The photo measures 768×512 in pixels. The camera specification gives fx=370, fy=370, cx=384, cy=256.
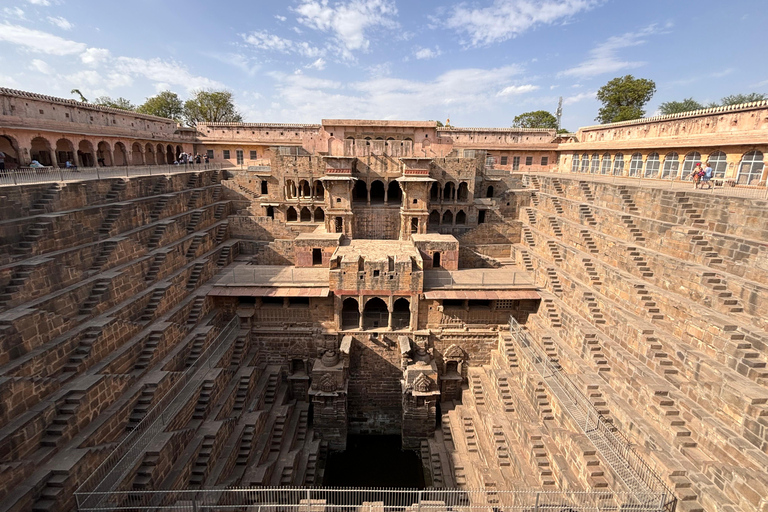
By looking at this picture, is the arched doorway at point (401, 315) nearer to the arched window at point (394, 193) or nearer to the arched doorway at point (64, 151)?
the arched window at point (394, 193)

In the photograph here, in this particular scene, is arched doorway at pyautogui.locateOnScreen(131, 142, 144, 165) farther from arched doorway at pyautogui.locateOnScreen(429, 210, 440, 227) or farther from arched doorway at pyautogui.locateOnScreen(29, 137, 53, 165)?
arched doorway at pyautogui.locateOnScreen(429, 210, 440, 227)

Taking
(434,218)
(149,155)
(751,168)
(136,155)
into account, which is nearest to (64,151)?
(136,155)

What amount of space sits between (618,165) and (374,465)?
1236 inches

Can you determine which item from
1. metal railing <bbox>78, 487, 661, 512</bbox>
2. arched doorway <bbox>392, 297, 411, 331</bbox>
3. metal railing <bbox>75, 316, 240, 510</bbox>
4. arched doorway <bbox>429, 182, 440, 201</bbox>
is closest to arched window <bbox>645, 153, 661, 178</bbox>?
arched doorway <bbox>429, 182, 440, 201</bbox>

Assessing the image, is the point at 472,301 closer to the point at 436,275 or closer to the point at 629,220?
the point at 436,275

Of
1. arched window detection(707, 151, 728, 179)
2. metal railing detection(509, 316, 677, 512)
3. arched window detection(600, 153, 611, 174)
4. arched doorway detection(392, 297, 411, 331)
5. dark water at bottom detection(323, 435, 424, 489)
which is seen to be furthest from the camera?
arched window detection(600, 153, 611, 174)

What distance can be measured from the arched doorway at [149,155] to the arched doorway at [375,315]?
29.7 m

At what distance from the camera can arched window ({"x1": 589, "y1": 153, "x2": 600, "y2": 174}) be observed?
36000mm

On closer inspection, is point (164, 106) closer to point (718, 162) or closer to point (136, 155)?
point (136, 155)

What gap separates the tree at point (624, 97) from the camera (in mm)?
50062

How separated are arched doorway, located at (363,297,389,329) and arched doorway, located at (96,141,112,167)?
27.6 metres

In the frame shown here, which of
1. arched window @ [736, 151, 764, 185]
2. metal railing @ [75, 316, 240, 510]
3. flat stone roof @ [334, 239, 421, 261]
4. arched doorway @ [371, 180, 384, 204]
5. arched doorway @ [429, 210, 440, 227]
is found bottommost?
metal railing @ [75, 316, 240, 510]

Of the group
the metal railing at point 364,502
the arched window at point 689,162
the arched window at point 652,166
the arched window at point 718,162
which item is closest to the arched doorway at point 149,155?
the metal railing at point 364,502

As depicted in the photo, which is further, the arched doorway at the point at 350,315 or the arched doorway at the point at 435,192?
the arched doorway at the point at 435,192
